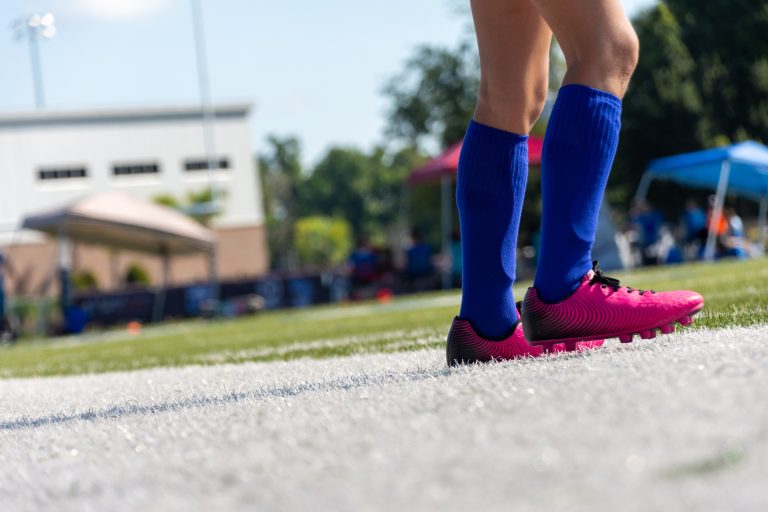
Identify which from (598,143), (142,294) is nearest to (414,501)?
(598,143)

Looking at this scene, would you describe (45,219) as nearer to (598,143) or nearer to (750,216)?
(598,143)

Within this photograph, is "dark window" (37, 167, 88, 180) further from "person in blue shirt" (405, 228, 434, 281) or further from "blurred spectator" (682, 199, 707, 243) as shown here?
"blurred spectator" (682, 199, 707, 243)

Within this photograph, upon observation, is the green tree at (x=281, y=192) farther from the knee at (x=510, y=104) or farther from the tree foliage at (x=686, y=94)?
the knee at (x=510, y=104)

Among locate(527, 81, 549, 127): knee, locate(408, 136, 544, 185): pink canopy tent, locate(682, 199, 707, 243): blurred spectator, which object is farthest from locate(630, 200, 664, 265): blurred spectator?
locate(527, 81, 549, 127): knee

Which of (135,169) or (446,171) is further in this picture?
(135,169)

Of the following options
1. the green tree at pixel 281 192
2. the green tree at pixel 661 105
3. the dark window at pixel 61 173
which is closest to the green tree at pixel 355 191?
the green tree at pixel 281 192

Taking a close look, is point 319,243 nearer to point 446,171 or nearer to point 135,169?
point 135,169

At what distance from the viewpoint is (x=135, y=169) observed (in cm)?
5062

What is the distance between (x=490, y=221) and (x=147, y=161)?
4978 centimetres

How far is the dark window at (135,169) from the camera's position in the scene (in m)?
50.4

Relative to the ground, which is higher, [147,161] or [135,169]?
[147,161]

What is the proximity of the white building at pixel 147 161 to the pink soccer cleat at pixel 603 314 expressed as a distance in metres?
46.2

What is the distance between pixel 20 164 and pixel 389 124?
672 inches

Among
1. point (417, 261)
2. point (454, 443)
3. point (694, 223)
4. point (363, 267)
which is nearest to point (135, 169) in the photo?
point (363, 267)
